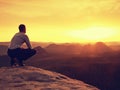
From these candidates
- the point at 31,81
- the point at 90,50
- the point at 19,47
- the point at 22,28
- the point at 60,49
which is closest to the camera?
the point at 31,81

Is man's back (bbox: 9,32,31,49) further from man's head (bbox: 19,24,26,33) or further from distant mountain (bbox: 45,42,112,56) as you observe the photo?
distant mountain (bbox: 45,42,112,56)

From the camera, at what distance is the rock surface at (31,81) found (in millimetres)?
10711

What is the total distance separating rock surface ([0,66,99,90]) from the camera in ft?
35.1

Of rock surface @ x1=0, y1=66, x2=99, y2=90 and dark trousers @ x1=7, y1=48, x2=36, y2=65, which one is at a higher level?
dark trousers @ x1=7, y1=48, x2=36, y2=65

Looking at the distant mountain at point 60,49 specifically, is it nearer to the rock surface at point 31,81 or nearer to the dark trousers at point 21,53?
the dark trousers at point 21,53

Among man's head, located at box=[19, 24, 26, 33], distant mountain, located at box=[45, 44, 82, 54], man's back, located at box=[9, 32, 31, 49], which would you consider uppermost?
man's head, located at box=[19, 24, 26, 33]

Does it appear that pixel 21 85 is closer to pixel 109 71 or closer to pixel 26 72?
pixel 26 72

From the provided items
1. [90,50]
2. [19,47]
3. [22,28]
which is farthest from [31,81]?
[90,50]

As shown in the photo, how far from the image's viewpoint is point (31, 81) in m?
11.5

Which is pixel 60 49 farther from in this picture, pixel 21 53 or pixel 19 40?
pixel 19 40

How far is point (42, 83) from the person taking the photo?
36.8ft

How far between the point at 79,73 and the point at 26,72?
1177 cm

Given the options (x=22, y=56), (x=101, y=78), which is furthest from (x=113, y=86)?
(x=22, y=56)

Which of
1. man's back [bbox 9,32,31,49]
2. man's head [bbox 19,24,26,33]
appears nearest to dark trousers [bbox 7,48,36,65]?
man's back [bbox 9,32,31,49]
